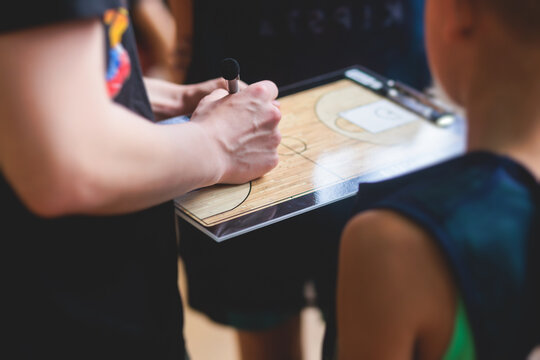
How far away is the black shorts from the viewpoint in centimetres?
115

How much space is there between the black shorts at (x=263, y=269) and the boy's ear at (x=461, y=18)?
0.49 meters

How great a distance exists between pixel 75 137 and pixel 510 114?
0.43m

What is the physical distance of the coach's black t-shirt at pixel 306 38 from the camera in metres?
1.44

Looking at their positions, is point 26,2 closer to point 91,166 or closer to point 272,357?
point 91,166

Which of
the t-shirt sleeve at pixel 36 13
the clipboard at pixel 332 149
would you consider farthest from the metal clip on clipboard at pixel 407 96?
the t-shirt sleeve at pixel 36 13

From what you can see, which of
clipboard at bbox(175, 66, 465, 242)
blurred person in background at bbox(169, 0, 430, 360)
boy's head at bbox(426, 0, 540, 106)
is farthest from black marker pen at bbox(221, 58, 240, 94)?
boy's head at bbox(426, 0, 540, 106)

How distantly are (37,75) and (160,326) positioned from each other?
438mm

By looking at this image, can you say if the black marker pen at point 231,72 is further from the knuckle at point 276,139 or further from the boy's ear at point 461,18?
the boy's ear at point 461,18

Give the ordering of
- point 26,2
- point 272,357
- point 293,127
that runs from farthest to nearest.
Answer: point 272,357
point 293,127
point 26,2

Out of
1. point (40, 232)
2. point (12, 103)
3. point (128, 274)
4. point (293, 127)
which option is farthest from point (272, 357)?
point (12, 103)

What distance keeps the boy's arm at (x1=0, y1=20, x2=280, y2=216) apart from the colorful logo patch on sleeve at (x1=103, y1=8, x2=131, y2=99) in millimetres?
85

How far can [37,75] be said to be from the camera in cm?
58

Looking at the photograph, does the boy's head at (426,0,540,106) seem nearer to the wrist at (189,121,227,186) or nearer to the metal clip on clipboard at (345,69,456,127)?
the wrist at (189,121,227,186)

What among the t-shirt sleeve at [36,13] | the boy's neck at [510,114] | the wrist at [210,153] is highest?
the t-shirt sleeve at [36,13]
